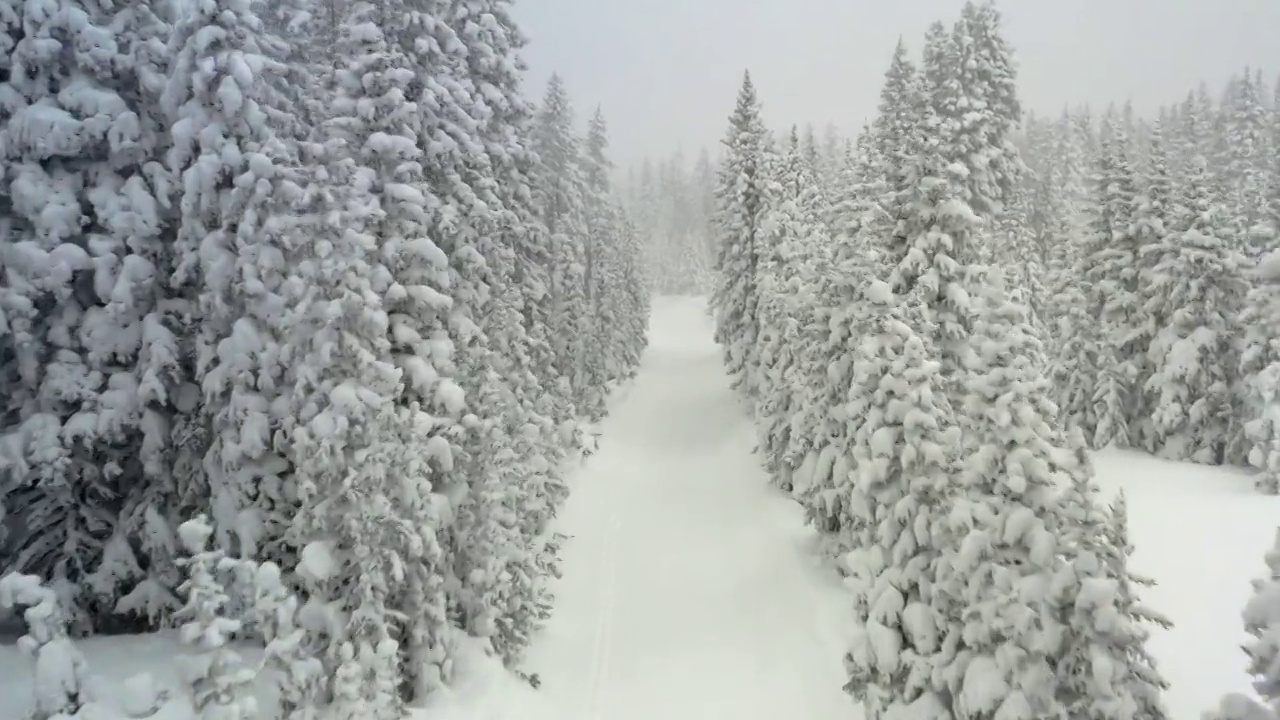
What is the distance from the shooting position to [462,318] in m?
15.4

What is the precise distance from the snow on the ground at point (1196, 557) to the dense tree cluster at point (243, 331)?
13757mm

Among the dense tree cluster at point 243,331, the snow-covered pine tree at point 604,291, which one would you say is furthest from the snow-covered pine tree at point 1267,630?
the snow-covered pine tree at point 604,291

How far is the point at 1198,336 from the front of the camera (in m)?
30.5

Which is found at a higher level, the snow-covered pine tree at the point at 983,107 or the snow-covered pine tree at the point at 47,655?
the snow-covered pine tree at the point at 983,107

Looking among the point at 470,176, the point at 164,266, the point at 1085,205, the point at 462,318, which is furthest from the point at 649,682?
the point at 1085,205

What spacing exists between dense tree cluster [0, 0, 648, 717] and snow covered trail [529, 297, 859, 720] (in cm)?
487

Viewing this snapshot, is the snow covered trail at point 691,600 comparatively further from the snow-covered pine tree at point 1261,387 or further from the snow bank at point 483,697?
the snow-covered pine tree at point 1261,387

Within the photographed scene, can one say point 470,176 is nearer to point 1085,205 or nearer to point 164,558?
point 164,558

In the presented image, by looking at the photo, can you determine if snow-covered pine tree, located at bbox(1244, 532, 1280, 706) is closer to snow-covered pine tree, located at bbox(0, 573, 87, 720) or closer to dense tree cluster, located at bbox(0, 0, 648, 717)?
dense tree cluster, located at bbox(0, 0, 648, 717)

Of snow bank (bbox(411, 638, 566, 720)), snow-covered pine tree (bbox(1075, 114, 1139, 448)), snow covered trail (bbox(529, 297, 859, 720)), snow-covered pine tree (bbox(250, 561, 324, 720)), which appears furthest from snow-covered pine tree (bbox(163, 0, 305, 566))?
snow-covered pine tree (bbox(1075, 114, 1139, 448))

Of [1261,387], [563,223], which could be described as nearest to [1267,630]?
[1261,387]

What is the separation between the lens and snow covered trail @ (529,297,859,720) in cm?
1786

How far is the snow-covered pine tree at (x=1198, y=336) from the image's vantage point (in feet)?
100.0

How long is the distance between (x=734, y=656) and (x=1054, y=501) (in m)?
11.4
